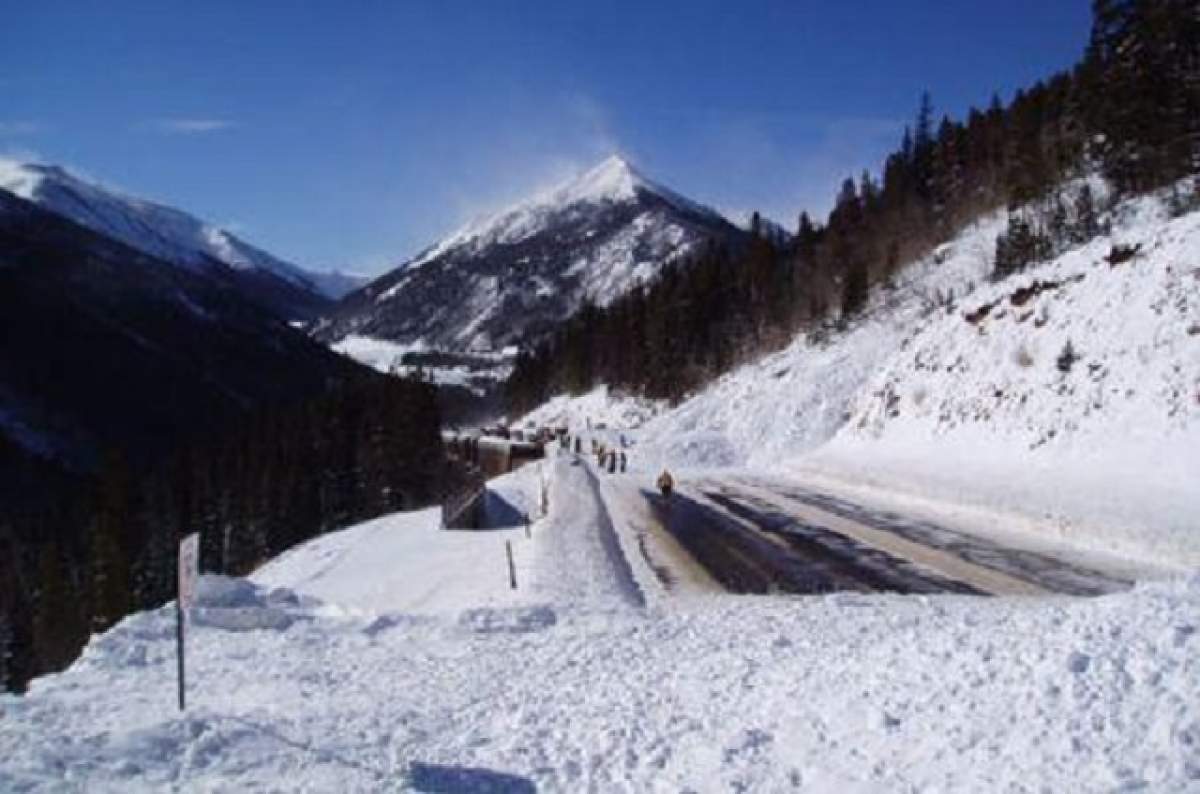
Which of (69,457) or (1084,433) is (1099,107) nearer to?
(1084,433)

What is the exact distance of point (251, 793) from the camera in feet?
30.2

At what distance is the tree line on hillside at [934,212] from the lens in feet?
146

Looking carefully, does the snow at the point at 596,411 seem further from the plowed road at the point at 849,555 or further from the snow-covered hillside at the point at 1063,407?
the plowed road at the point at 849,555

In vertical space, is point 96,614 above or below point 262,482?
below

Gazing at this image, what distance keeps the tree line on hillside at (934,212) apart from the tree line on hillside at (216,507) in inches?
942

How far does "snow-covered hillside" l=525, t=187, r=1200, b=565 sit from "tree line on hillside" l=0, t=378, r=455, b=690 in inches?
1647

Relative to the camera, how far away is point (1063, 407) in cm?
2973

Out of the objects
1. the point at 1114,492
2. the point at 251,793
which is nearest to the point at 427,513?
the point at 1114,492

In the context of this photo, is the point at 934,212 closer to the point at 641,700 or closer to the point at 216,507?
the point at 216,507

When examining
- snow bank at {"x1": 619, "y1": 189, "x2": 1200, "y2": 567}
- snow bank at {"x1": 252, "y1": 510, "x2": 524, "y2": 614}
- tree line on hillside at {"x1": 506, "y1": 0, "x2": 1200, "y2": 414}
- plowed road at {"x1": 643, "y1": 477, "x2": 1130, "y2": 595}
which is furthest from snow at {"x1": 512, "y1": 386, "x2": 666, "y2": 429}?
plowed road at {"x1": 643, "y1": 477, "x2": 1130, "y2": 595}

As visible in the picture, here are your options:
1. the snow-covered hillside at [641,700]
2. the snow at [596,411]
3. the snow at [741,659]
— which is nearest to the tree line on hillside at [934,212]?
the snow at [596,411]

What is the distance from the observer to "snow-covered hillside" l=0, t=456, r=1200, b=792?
877 centimetres

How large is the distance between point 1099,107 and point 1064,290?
65.0ft

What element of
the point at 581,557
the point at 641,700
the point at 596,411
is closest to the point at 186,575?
the point at 641,700
